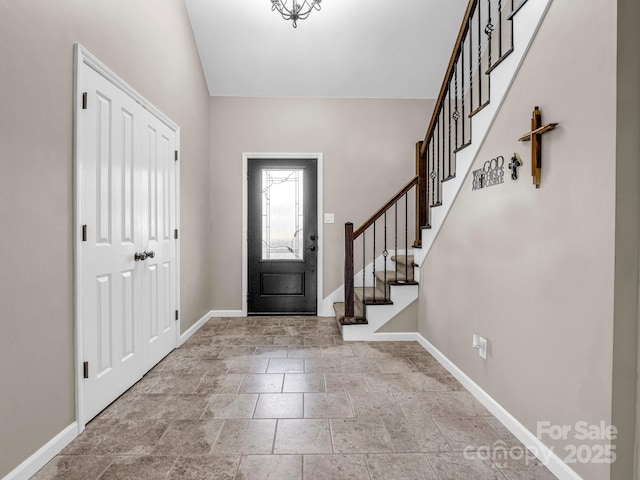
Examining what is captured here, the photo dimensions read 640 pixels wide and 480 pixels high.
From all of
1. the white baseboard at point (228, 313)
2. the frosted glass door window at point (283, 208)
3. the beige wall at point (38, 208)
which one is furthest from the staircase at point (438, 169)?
the beige wall at point (38, 208)

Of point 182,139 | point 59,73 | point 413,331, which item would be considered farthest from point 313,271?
point 59,73

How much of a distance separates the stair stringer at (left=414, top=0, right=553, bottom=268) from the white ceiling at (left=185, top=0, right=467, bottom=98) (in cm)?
214

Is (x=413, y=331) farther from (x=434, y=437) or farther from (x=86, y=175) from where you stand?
(x=86, y=175)

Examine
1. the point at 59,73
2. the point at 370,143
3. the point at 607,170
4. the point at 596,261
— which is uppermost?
the point at 370,143

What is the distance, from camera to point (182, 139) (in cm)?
378

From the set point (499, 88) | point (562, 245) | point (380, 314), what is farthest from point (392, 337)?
point (499, 88)

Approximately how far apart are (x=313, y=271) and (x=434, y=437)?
10.0ft

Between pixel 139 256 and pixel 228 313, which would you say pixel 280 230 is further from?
pixel 139 256

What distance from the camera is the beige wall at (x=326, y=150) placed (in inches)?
191

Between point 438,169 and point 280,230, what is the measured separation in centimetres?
228

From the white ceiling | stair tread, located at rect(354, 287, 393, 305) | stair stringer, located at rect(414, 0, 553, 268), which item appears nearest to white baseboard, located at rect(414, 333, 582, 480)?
stair tread, located at rect(354, 287, 393, 305)

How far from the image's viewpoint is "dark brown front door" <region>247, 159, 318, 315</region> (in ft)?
16.0

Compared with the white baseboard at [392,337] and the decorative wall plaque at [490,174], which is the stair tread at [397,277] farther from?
the decorative wall plaque at [490,174]

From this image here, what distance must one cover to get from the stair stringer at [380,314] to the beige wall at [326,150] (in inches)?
45.8
